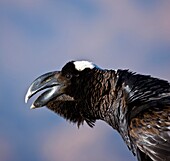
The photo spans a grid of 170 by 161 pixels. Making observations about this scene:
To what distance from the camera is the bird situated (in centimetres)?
387

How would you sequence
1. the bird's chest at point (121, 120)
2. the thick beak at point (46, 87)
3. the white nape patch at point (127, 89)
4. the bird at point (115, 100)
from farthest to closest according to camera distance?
1. the thick beak at point (46, 87)
2. the white nape patch at point (127, 89)
3. the bird's chest at point (121, 120)
4. the bird at point (115, 100)

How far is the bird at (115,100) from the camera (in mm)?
3865

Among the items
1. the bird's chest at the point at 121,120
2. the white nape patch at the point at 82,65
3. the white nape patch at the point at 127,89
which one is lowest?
the bird's chest at the point at 121,120

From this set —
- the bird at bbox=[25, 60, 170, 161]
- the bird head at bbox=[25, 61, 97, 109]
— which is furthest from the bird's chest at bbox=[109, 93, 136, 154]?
the bird head at bbox=[25, 61, 97, 109]

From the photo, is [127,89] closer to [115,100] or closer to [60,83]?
[115,100]

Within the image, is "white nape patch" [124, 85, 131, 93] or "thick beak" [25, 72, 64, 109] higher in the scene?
"white nape patch" [124, 85, 131, 93]

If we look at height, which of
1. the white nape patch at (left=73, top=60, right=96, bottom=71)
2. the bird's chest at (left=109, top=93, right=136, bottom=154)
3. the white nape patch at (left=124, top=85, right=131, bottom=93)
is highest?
the white nape patch at (left=73, top=60, right=96, bottom=71)

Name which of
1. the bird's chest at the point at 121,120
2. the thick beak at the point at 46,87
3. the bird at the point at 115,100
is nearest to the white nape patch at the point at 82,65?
the bird at the point at 115,100

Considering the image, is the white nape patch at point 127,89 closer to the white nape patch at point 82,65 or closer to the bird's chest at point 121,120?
the bird's chest at point 121,120

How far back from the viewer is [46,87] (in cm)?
462

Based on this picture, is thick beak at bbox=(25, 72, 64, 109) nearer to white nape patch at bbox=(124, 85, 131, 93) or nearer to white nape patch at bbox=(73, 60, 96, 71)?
white nape patch at bbox=(73, 60, 96, 71)

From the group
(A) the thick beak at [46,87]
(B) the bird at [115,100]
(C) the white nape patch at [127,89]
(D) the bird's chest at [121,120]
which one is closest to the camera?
(B) the bird at [115,100]

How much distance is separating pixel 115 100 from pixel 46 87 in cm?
49

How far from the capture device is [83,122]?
16.0 ft
